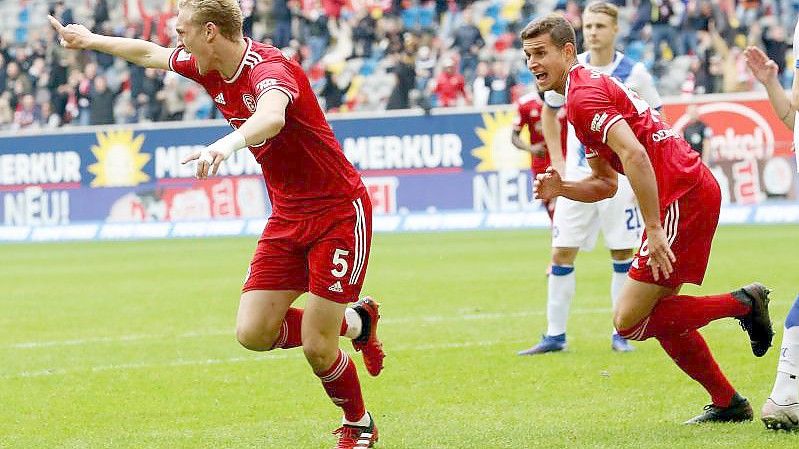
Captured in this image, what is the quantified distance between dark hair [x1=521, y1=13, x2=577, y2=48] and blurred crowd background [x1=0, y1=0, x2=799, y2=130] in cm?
1692

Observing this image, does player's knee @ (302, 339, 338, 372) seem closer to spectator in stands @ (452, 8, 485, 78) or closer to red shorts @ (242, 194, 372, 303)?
red shorts @ (242, 194, 372, 303)

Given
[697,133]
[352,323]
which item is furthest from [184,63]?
[697,133]

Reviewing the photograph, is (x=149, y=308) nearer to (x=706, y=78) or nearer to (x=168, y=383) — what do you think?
(x=168, y=383)

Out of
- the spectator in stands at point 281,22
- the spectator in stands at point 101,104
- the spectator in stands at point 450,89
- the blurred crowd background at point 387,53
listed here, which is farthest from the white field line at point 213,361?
the spectator in stands at point 281,22

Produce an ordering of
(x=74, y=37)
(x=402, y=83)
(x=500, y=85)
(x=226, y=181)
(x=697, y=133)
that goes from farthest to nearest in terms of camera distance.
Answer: (x=402, y=83)
(x=500, y=85)
(x=226, y=181)
(x=697, y=133)
(x=74, y=37)

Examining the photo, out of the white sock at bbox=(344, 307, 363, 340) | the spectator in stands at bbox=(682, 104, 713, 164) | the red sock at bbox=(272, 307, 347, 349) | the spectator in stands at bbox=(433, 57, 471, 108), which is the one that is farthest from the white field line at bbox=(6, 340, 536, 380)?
the spectator in stands at bbox=(433, 57, 471, 108)

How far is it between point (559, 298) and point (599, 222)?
27.7 inches

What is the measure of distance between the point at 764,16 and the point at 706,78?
9.22 feet

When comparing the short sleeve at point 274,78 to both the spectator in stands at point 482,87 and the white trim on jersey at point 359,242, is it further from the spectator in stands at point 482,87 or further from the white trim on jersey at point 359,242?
the spectator in stands at point 482,87

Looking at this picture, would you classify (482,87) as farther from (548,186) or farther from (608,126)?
(608,126)

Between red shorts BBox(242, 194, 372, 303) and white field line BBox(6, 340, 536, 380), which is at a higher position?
red shorts BBox(242, 194, 372, 303)

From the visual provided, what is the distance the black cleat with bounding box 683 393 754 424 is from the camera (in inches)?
267

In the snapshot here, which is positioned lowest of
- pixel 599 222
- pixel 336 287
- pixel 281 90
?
pixel 599 222

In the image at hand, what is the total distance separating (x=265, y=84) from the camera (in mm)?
5848
